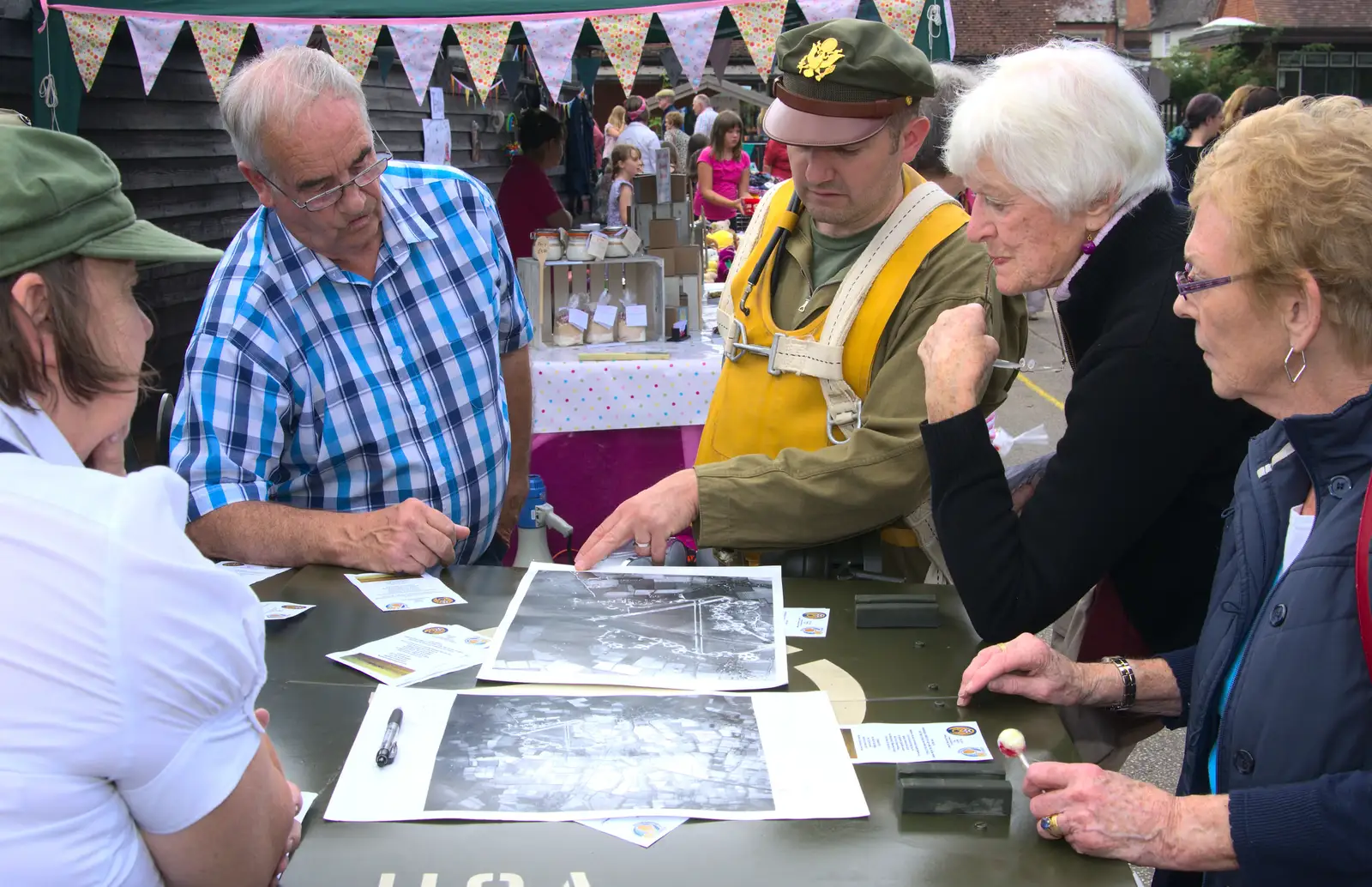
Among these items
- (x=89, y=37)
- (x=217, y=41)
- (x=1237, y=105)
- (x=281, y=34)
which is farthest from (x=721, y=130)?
(x=89, y=37)

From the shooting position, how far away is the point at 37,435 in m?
0.98

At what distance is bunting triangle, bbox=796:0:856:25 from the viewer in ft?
15.9

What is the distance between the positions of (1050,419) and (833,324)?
18.3 feet

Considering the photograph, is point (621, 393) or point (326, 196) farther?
point (621, 393)

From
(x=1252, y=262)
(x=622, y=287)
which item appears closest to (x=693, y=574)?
(x=1252, y=262)

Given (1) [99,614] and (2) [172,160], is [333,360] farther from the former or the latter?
(2) [172,160]

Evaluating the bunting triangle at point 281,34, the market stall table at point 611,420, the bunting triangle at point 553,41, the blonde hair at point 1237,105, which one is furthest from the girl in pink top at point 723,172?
the market stall table at point 611,420

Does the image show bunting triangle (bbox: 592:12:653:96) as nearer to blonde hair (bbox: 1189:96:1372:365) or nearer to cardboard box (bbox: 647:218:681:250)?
cardboard box (bbox: 647:218:681:250)

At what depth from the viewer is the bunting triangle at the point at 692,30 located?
15.9 ft

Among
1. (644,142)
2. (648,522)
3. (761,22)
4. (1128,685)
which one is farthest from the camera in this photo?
(644,142)

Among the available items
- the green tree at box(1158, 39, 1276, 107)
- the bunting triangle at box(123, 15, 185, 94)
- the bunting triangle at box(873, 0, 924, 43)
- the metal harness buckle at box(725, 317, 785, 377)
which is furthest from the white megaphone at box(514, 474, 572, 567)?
the green tree at box(1158, 39, 1276, 107)

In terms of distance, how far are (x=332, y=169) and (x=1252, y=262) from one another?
1.74m

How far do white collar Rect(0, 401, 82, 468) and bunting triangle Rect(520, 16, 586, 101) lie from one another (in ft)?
14.1

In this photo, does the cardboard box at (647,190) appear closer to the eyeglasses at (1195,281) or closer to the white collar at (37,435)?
the eyeglasses at (1195,281)
